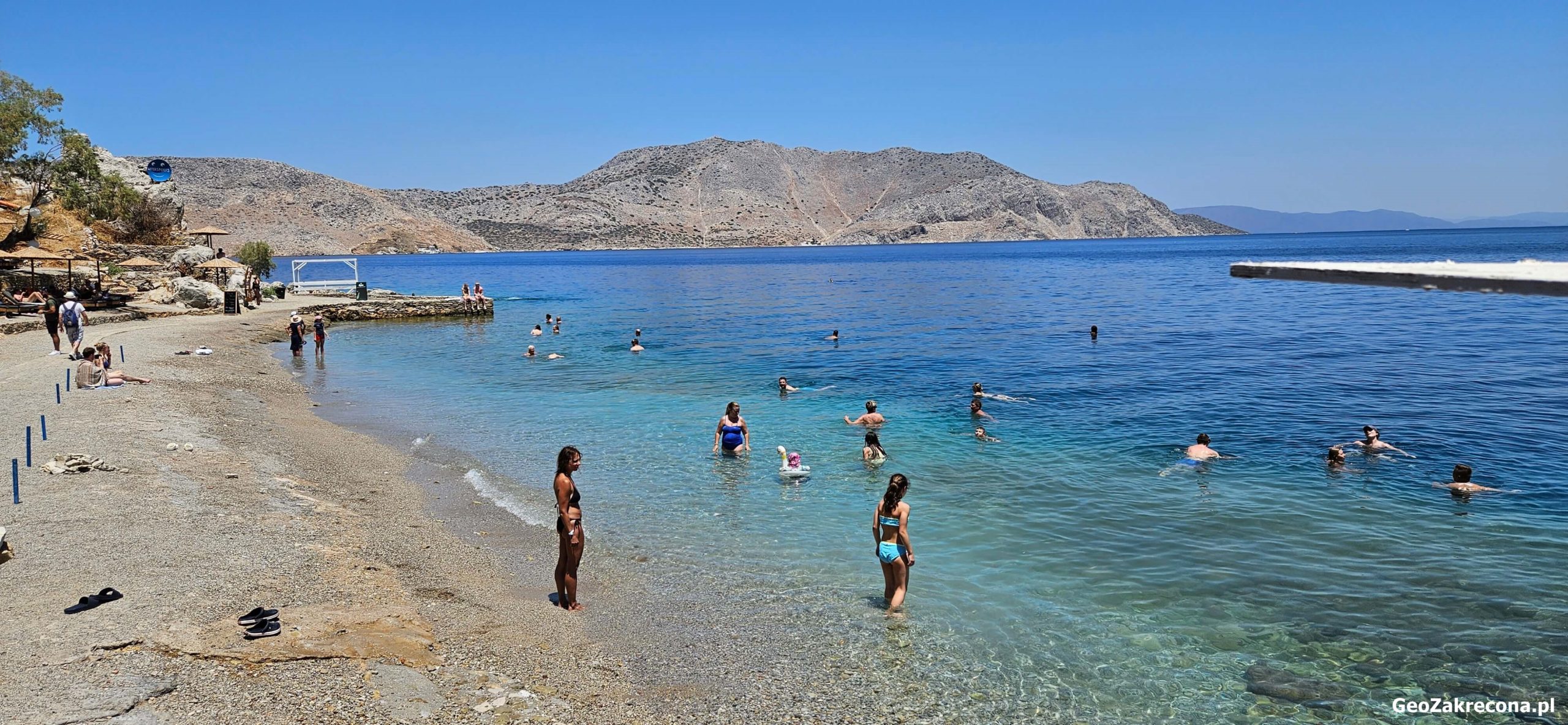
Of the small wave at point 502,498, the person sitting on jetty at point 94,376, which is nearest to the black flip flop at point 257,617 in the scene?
the small wave at point 502,498

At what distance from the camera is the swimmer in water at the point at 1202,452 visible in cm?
1555

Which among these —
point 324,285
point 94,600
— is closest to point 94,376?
point 94,600

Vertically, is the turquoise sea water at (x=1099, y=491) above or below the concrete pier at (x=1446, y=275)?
below

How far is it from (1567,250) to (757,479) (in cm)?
12245

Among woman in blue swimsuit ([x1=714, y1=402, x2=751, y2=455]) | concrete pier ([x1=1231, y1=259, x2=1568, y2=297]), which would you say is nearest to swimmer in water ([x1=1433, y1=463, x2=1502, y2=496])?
woman in blue swimsuit ([x1=714, y1=402, x2=751, y2=455])

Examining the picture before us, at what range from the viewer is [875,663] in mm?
8203

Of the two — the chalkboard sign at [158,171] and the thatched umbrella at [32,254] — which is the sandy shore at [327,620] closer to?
the thatched umbrella at [32,254]

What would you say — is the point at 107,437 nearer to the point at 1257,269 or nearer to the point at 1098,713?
the point at 1098,713

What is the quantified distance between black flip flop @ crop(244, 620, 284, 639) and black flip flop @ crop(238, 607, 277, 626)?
3 centimetres

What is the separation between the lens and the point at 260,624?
7684 millimetres

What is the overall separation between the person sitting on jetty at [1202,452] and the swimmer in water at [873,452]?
5085mm

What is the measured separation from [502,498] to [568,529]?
551cm

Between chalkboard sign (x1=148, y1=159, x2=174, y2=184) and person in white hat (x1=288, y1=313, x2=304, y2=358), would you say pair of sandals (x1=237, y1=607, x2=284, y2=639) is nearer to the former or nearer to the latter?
person in white hat (x1=288, y1=313, x2=304, y2=358)

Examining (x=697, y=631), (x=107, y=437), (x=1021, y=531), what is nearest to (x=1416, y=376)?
(x=1021, y=531)
